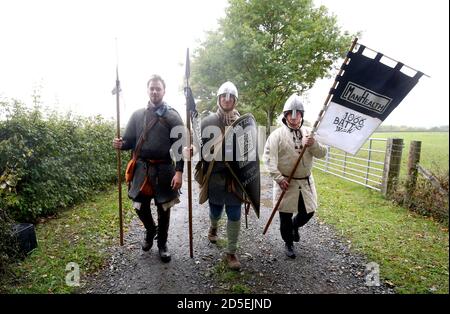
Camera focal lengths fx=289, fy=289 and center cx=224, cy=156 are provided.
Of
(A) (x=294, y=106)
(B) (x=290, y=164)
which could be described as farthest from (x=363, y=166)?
(A) (x=294, y=106)

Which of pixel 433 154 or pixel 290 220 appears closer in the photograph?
pixel 290 220

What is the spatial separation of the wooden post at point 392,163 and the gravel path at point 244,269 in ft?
9.82

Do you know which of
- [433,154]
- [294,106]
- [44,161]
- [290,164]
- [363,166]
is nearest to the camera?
[294,106]

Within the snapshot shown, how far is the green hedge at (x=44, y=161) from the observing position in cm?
455

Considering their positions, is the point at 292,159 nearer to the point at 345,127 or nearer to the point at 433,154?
the point at 345,127

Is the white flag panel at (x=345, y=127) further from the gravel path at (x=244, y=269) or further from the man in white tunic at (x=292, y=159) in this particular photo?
the gravel path at (x=244, y=269)

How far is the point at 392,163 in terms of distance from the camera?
23.0ft

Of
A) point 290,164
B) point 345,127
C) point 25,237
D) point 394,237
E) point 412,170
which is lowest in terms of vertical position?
point 394,237

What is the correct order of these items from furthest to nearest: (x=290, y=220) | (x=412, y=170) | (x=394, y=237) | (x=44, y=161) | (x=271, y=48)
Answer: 1. (x=271, y=48)
2. (x=412, y=170)
3. (x=44, y=161)
4. (x=394, y=237)
5. (x=290, y=220)

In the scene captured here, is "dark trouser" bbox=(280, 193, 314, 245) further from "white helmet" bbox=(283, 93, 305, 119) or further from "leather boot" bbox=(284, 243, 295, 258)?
"white helmet" bbox=(283, 93, 305, 119)

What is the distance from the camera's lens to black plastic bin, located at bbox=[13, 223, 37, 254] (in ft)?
12.8

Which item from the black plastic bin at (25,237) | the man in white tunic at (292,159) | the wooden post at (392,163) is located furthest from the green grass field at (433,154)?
the black plastic bin at (25,237)

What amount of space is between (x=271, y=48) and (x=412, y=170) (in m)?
10.2
